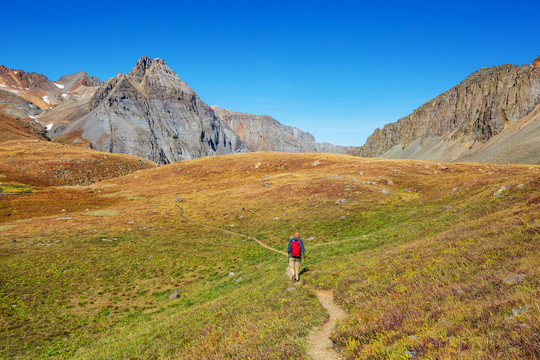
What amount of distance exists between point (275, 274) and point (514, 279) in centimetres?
1515

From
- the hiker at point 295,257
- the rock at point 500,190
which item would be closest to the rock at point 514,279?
the hiker at point 295,257

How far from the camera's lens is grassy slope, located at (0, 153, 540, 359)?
8.54 meters

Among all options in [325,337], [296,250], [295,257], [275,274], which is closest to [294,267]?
[295,257]

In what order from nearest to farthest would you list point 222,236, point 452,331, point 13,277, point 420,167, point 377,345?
point 452,331, point 377,345, point 13,277, point 222,236, point 420,167

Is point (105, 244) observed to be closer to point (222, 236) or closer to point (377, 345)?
point (222, 236)

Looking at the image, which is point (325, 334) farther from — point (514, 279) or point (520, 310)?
point (514, 279)

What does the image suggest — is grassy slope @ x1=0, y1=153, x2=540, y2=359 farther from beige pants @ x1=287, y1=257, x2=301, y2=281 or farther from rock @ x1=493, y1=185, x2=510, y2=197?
beige pants @ x1=287, y1=257, x2=301, y2=281

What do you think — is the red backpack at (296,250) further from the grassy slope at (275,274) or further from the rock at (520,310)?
the rock at (520,310)

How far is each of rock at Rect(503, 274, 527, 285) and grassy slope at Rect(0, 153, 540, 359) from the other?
21 cm

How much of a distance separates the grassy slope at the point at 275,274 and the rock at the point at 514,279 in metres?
0.21

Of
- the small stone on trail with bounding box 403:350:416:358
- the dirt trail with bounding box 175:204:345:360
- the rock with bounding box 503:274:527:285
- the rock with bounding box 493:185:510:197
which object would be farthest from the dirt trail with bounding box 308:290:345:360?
the rock with bounding box 493:185:510:197

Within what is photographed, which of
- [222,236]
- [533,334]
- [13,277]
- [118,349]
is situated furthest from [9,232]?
[533,334]

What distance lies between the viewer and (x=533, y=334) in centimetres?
560

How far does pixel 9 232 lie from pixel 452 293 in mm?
49092
